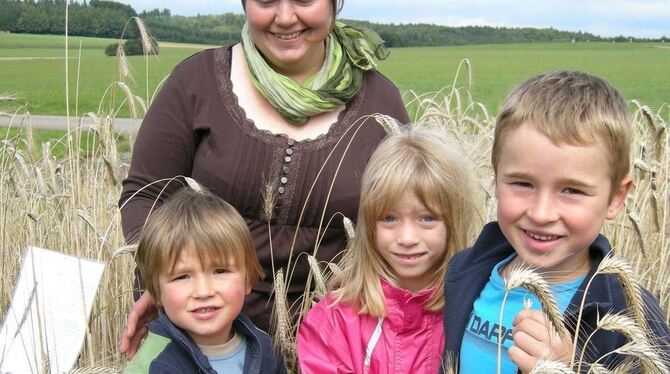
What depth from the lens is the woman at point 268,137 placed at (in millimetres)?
2627

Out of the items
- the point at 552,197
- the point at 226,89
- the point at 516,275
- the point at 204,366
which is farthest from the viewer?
the point at 226,89

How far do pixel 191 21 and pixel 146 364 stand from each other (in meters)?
11.0

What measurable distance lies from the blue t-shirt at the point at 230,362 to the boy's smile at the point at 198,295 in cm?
9

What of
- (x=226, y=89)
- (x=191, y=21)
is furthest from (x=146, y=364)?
(x=191, y=21)

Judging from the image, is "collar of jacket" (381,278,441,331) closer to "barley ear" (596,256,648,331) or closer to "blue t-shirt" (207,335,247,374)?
"blue t-shirt" (207,335,247,374)

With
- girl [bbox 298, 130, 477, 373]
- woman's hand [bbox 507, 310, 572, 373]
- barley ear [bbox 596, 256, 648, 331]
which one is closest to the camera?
barley ear [bbox 596, 256, 648, 331]

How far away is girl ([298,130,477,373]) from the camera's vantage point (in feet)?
7.38

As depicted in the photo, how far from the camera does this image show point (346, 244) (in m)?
2.81

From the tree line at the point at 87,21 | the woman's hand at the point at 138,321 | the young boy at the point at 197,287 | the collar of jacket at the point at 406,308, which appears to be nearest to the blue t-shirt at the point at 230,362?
the young boy at the point at 197,287

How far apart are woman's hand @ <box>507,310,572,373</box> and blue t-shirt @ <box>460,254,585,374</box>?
0.28 metres

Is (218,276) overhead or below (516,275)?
below

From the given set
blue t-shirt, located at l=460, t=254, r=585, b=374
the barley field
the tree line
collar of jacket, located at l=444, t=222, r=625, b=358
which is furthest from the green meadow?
blue t-shirt, located at l=460, t=254, r=585, b=374

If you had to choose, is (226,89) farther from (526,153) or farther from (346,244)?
(526,153)

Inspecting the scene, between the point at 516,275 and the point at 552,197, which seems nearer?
the point at 516,275
